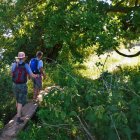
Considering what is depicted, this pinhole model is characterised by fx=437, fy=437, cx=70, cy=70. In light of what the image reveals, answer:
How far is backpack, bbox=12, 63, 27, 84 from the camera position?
10188mm

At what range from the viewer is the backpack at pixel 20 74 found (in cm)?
1019

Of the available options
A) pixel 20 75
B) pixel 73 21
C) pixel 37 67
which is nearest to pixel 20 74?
pixel 20 75

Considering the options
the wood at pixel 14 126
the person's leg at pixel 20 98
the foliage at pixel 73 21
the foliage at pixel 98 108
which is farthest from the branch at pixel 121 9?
the foliage at pixel 98 108

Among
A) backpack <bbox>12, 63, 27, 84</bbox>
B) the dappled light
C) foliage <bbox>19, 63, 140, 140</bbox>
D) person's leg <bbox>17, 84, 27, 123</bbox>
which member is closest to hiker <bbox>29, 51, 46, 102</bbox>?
the dappled light

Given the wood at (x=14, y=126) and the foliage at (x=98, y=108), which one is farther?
the wood at (x=14, y=126)

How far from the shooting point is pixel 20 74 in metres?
10.2

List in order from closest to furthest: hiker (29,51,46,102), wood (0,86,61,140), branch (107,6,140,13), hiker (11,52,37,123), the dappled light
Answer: the dappled light
wood (0,86,61,140)
hiker (11,52,37,123)
hiker (29,51,46,102)
branch (107,6,140,13)

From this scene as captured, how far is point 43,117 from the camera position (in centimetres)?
814

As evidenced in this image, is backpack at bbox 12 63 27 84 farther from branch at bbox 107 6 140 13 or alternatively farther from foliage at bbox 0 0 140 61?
branch at bbox 107 6 140 13

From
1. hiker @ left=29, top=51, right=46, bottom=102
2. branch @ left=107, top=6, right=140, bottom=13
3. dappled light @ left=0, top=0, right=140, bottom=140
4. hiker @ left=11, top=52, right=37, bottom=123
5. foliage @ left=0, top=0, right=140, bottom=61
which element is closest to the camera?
dappled light @ left=0, top=0, right=140, bottom=140

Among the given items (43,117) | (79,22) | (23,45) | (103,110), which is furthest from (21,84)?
(23,45)

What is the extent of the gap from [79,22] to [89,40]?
778mm

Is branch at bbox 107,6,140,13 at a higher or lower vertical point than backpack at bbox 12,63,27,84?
higher

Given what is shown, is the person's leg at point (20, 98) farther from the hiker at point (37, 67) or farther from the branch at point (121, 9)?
the branch at point (121, 9)
